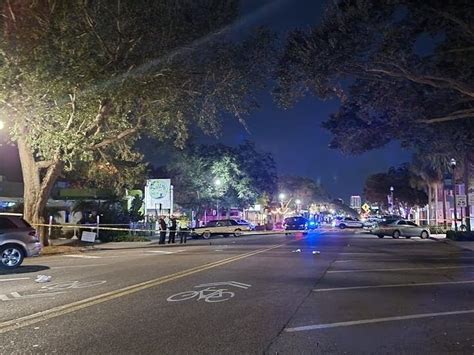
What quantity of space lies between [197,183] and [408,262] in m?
43.1

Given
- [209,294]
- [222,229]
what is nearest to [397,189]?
[222,229]

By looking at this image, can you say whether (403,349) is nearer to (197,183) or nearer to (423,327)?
(423,327)

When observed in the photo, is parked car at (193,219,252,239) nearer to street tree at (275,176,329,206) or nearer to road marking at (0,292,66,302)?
road marking at (0,292,66,302)

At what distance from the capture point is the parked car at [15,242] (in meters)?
17.2

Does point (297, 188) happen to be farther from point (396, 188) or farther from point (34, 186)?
point (34, 186)

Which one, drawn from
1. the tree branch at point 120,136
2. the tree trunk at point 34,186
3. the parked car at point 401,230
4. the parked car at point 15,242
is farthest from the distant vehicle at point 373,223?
the parked car at point 15,242

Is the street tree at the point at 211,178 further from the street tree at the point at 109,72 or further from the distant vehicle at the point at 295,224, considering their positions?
the street tree at the point at 109,72

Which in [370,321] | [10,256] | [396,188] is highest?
[396,188]

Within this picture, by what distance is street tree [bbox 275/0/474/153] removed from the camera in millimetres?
19172

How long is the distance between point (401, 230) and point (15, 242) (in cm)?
3258

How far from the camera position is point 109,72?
21.1 m

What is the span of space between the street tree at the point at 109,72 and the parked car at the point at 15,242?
415 centimetres

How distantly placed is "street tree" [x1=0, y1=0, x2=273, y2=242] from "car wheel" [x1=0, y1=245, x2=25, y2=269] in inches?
194

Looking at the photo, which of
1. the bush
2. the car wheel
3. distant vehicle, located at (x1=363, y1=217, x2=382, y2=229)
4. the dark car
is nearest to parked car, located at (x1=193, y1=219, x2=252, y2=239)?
the dark car
